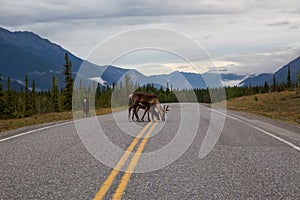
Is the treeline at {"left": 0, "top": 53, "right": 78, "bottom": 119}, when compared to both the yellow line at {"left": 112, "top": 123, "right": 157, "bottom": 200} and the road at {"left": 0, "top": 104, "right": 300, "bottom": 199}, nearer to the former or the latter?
the road at {"left": 0, "top": 104, "right": 300, "bottom": 199}

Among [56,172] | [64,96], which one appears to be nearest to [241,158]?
[56,172]

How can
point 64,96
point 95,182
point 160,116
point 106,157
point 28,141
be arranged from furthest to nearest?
1. point 64,96
2. point 160,116
3. point 28,141
4. point 106,157
5. point 95,182

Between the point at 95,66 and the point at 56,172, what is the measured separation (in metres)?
5.53

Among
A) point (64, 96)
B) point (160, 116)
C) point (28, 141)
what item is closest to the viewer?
point (28, 141)

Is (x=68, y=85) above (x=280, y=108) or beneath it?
above

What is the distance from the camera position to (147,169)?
7.93 m

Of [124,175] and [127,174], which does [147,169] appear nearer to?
[127,174]

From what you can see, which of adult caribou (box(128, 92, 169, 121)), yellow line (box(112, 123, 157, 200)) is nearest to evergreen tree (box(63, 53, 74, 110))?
adult caribou (box(128, 92, 169, 121))

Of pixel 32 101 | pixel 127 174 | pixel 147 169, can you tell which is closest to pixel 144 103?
pixel 147 169

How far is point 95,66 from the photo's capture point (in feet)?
41.5

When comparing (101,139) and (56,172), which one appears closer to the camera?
(56,172)

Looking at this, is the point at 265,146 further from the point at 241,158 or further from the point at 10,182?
the point at 10,182

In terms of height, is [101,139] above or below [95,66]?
below

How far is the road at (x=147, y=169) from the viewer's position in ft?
20.4
